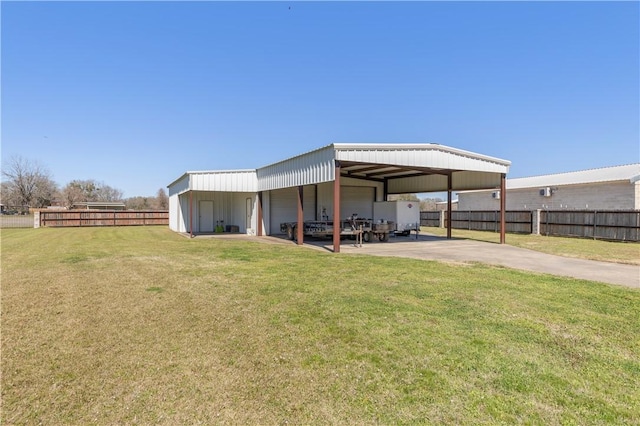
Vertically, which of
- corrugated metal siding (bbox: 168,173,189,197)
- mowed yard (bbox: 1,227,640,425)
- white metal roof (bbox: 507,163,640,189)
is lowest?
mowed yard (bbox: 1,227,640,425)

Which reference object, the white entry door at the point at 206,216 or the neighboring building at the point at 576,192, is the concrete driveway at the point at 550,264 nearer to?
the neighboring building at the point at 576,192

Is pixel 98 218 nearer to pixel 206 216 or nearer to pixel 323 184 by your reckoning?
pixel 206 216

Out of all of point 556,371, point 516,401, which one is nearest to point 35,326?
point 516,401

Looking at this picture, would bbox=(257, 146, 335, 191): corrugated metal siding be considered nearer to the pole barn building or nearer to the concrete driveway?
the pole barn building

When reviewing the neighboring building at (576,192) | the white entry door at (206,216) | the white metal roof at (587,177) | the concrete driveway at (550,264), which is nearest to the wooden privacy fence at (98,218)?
the white entry door at (206,216)

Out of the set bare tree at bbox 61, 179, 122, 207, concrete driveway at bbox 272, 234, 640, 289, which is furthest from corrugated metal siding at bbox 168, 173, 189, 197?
bare tree at bbox 61, 179, 122, 207

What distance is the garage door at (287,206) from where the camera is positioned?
19850mm

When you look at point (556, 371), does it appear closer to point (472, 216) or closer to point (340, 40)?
point (340, 40)

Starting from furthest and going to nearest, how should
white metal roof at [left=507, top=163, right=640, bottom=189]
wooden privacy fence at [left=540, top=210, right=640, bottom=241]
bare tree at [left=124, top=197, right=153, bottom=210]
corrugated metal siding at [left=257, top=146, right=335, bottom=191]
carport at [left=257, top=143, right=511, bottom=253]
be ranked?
bare tree at [left=124, top=197, right=153, bottom=210]
white metal roof at [left=507, top=163, right=640, bottom=189]
wooden privacy fence at [left=540, top=210, right=640, bottom=241]
corrugated metal siding at [left=257, top=146, right=335, bottom=191]
carport at [left=257, top=143, right=511, bottom=253]

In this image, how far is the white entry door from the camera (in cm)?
2231

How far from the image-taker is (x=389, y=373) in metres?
3.04

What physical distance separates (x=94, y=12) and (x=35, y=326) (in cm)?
1003

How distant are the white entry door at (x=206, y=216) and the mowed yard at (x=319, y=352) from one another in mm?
15853

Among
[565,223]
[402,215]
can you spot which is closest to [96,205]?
[402,215]
